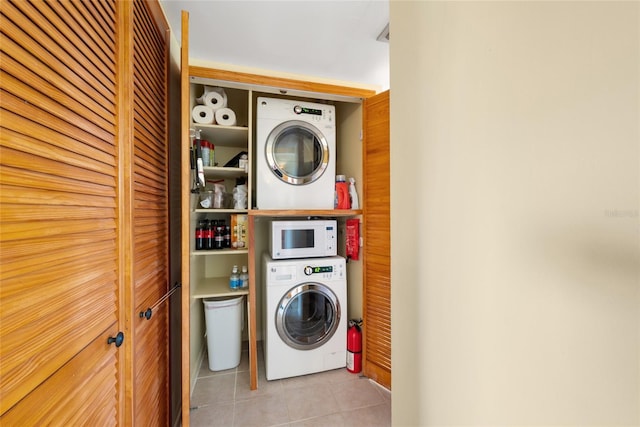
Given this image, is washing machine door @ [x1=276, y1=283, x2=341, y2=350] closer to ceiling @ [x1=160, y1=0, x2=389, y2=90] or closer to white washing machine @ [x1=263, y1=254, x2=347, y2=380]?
white washing machine @ [x1=263, y1=254, x2=347, y2=380]

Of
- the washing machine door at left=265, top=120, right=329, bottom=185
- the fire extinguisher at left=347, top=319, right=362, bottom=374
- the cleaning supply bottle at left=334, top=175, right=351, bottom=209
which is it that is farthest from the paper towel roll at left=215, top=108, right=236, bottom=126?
the fire extinguisher at left=347, top=319, right=362, bottom=374

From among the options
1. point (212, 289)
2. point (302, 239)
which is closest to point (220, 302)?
point (212, 289)

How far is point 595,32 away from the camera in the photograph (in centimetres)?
32

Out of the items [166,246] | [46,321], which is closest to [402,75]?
[46,321]

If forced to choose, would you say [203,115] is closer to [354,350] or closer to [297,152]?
[297,152]

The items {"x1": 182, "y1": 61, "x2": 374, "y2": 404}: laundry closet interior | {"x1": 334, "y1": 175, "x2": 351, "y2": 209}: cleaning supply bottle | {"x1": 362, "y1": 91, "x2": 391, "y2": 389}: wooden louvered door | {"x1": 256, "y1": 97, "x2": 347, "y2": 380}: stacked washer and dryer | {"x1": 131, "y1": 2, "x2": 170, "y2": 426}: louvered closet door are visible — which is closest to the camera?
{"x1": 131, "y1": 2, "x2": 170, "y2": 426}: louvered closet door

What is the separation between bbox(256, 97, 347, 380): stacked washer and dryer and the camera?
6.52ft

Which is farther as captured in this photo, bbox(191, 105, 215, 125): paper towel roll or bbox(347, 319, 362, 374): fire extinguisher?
bbox(347, 319, 362, 374): fire extinguisher

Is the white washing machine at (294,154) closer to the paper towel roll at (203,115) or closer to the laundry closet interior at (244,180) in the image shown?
the laundry closet interior at (244,180)

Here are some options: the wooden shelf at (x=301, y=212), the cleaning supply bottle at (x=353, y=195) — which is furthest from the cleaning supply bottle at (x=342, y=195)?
the wooden shelf at (x=301, y=212)

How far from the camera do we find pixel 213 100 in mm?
1979

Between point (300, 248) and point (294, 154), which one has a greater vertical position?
point (294, 154)

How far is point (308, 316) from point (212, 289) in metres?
0.82

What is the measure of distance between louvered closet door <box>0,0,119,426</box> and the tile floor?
1061 mm
